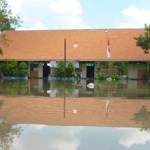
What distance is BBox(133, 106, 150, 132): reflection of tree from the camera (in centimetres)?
1101

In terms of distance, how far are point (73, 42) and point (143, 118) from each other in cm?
3582

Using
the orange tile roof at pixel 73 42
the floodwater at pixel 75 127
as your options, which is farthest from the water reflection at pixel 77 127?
the orange tile roof at pixel 73 42

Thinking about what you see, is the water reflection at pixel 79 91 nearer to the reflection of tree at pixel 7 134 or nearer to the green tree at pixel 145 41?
the reflection of tree at pixel 7 134

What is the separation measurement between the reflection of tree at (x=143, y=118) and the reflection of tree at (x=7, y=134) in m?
3.03

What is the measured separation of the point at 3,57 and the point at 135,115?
117 ft

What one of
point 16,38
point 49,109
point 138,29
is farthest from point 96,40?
point 49,109

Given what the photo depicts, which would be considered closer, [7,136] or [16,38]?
[7,136]

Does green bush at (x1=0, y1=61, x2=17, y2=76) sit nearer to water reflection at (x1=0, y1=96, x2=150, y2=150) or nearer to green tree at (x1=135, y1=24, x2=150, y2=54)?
green tree at (x1=135, y1=24, x2=150, y2=54)


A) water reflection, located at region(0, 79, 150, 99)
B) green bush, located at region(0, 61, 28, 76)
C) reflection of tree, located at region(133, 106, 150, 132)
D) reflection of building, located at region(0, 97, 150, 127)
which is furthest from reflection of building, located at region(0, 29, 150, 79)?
reflection of tree, located at region(133, 106, 150, 132)

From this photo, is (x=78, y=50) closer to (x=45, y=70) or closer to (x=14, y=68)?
(x=45, y=70)

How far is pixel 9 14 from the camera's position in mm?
41969

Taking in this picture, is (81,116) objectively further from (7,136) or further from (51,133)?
(7,136)

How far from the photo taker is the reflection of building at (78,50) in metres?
45.2

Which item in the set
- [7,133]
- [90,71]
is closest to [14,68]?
[90,71]
